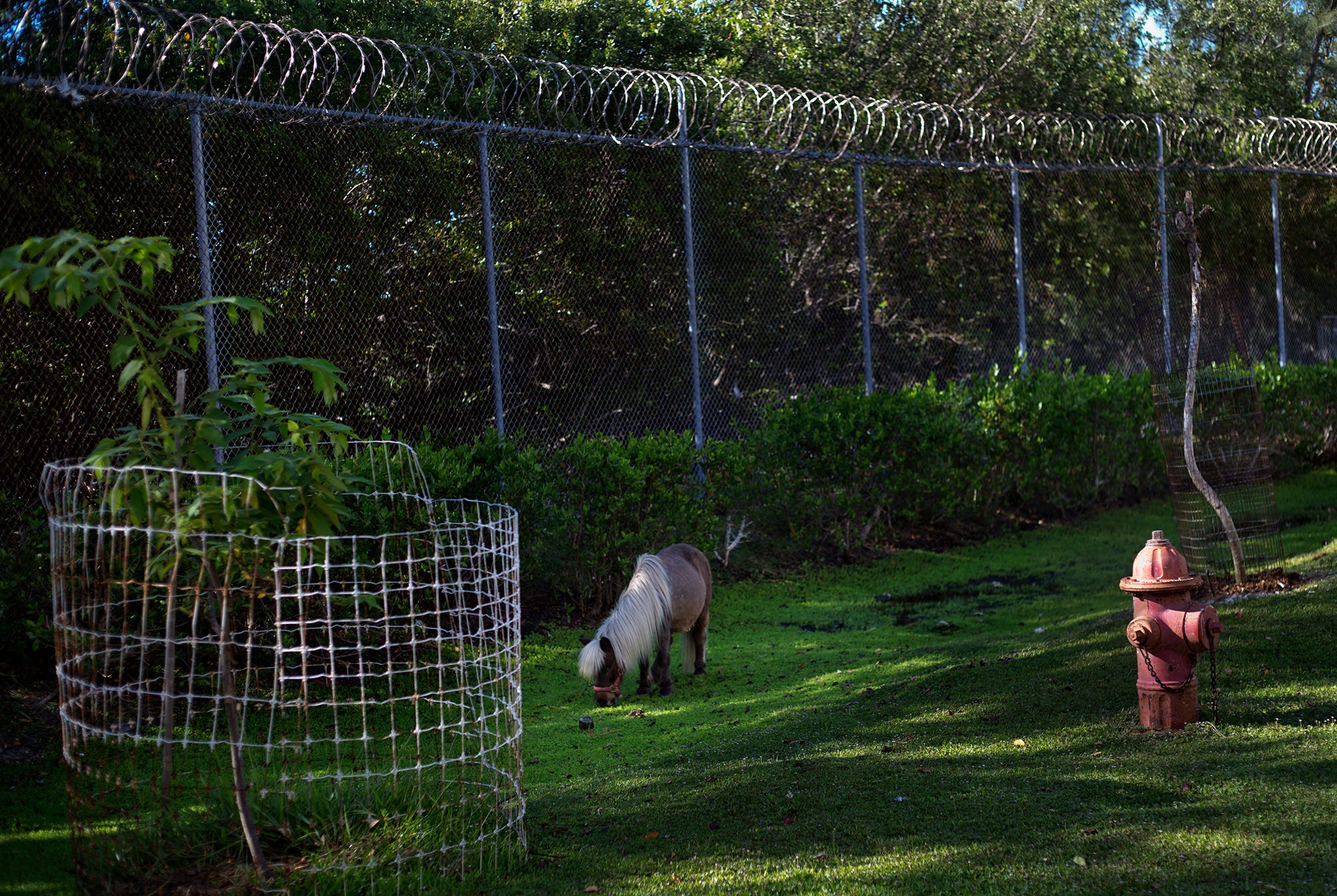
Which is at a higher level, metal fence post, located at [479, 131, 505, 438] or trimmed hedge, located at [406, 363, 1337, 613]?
metal fence post, located at [479, 131, 505, 438]

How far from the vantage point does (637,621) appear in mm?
6637

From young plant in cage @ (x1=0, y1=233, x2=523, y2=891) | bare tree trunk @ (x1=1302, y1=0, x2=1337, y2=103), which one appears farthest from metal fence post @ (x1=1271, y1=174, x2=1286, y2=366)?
young plant in cage @ (x1=0, y1=233, x2=523, y2=891)

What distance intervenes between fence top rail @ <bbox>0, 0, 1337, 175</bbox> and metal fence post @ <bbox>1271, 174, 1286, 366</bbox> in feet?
1.68

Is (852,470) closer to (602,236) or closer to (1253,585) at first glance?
(602,236)

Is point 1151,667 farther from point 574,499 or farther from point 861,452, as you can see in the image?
point 861,452

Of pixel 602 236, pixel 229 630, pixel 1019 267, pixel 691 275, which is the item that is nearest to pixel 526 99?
pixel 602 236

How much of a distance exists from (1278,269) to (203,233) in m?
14.6

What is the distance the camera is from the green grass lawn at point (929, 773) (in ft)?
12.0

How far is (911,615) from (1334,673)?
11.7 feet

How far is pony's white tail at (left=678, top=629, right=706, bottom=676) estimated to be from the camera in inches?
290

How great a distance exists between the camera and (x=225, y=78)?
864 cm

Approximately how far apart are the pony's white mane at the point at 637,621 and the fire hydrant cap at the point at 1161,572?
2921mm

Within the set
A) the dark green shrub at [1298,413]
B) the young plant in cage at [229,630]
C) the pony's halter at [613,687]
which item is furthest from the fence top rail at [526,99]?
the pony's halter at [613,687]

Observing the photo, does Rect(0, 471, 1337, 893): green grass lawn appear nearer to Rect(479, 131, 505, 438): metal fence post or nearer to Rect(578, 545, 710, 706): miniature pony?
Rect(578, 545, 710, 706): miniature pony
